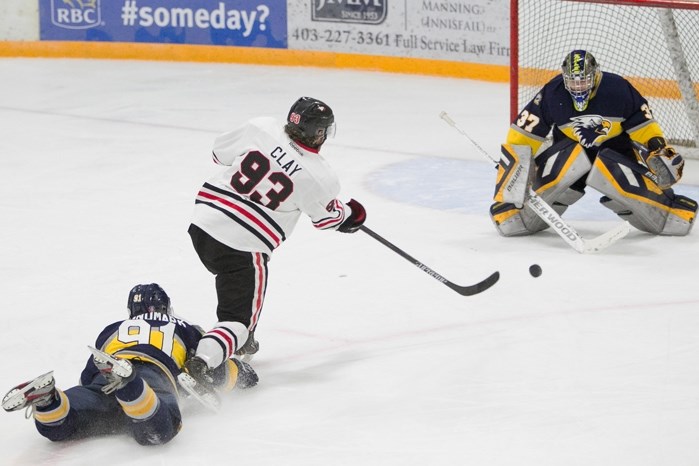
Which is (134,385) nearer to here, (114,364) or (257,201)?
(114,364)

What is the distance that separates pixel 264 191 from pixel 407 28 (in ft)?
18.9

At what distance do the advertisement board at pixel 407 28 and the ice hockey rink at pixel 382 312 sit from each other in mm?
1428

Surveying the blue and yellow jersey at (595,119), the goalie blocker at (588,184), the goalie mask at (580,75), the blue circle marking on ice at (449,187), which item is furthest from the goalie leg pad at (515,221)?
the goalie mask at (580,75)

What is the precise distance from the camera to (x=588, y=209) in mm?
5355

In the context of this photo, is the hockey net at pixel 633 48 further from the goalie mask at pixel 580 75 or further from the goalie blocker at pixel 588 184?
Answer: the goalie mask at pixel 580 75

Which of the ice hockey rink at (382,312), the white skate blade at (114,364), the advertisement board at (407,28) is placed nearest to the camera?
the white skate blade at (114,364)

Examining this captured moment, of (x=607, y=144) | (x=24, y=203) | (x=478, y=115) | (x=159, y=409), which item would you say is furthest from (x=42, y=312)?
(x=478, y=115)

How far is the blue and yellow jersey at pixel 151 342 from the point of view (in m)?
3.03

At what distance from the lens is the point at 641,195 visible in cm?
477

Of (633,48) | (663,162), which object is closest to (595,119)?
(663,162)

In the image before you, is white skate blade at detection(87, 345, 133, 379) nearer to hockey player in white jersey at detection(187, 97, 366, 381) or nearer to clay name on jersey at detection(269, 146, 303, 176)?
hockey player in white jersey at detection(187, 97, 366, 381)

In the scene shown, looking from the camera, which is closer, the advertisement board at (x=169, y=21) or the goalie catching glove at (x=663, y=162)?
the goalie catching glove at (x=663, y=162)

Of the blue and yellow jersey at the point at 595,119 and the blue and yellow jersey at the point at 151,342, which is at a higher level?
the blue and yellow jersey at the point at 595,119

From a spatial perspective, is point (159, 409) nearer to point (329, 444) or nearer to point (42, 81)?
point (329, 444)
